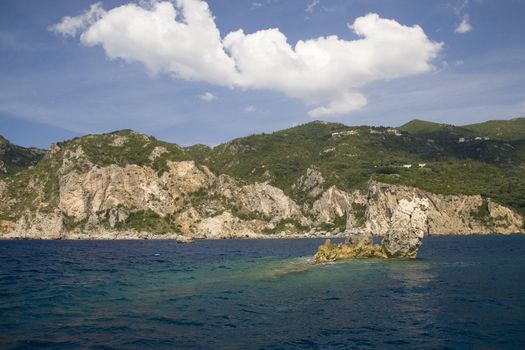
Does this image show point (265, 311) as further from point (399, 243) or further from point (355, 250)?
point (399, 243)

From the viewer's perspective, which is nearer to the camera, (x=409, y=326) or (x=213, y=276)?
(x=409, y=326)

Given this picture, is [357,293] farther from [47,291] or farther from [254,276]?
[47,291]

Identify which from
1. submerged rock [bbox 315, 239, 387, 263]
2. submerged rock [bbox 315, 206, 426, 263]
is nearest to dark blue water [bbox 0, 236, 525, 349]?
submerged rock [bbox 315, 206, 426, 263]

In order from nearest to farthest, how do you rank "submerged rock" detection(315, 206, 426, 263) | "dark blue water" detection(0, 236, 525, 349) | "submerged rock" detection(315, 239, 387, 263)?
"dark blue water" detection(0, 236, 525, 349)
"submerged rock" detection(315, 206, 426, 263)
"submerged rock" detection(315, 239, 387, 263)

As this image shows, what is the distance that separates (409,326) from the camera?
25.7 meters

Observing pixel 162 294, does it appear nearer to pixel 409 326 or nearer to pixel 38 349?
pixel 38 349

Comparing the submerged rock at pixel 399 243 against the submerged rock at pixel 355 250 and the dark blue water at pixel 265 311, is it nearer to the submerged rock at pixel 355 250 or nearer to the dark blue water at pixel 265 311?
the submerged rock at pixel 355 250

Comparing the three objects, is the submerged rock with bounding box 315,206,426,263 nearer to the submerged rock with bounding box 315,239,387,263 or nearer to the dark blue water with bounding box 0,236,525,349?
the submerged rock with bounding box 315,239,387,263

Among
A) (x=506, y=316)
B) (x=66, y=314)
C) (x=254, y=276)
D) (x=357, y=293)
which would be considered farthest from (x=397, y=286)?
(x=66, y=314)

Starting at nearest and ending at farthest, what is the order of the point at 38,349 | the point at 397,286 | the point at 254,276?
the point at 38,349, the point at 397,286, the point at 254,276

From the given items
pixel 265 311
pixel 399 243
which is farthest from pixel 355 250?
pixel 265 311

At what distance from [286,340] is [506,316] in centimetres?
1551

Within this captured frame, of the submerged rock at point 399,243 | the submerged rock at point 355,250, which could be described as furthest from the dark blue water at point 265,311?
the submerged rock at point 355,250

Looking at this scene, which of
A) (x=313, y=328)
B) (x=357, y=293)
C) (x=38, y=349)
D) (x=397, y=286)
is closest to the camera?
(x=38, y=349)
